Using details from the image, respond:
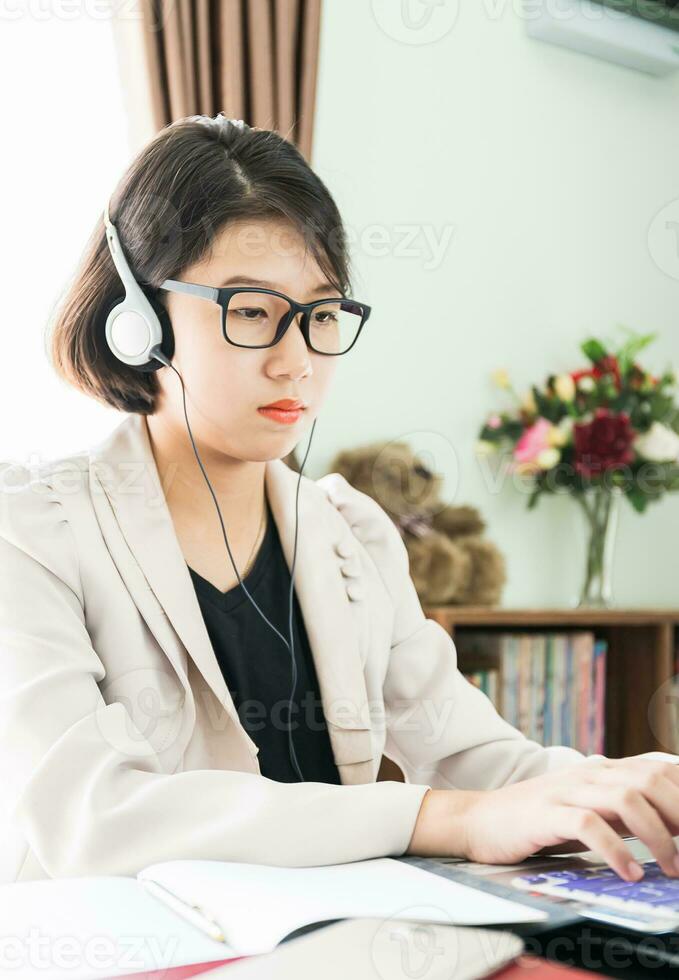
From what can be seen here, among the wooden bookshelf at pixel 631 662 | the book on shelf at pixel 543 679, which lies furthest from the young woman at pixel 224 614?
the wooden bookshelf at pixel 631 662

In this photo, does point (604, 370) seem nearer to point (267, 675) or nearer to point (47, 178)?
point (47, 178)

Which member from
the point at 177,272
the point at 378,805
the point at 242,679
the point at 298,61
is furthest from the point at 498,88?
the point at 378,805

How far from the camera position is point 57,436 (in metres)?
2.02

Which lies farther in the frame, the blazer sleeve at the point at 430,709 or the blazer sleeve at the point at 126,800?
the blazer sleeve at the point at 430,709

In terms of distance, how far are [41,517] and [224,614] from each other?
0.23 meters

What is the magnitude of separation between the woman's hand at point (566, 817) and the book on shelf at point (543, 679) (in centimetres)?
141

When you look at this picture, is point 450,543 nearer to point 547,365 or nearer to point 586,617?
point 586,617

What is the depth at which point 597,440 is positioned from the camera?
7.97 feet

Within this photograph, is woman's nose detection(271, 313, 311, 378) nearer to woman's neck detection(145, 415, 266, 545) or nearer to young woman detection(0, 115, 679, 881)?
young woman detection(0, 115, 679, 881)

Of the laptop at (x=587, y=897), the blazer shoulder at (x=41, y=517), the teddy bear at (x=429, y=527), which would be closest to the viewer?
the laptop at (x=587, y=897)

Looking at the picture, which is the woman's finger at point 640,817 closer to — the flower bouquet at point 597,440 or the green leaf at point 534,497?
the flower bouquet at point 597,440

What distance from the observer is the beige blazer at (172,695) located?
73cm

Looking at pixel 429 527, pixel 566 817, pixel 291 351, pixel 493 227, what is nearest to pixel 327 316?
pixel 291 351

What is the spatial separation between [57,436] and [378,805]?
1447 millimetres
